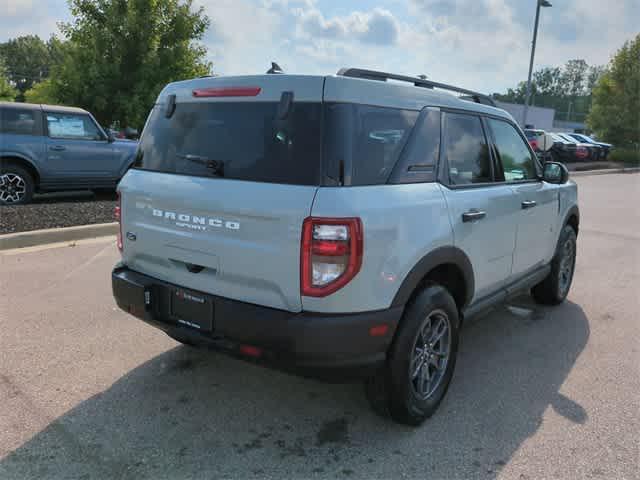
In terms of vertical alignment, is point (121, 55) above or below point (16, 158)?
above

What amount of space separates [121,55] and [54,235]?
28.3 ft

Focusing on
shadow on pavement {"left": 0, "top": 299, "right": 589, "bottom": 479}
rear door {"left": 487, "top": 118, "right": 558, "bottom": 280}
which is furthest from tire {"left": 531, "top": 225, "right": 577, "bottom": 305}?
shadow on pavement {"left": 0, "top": 299, "right": 589, "bottom": 479}

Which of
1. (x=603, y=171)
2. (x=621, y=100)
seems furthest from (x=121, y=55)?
(x=621, y=100)

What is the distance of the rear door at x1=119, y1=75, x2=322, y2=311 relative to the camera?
8.34ft

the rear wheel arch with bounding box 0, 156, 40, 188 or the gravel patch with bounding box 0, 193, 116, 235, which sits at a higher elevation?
the rear wheel arch with bounding box 0, 156, 40, 188

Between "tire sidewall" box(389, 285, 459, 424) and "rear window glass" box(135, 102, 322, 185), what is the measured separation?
918mm

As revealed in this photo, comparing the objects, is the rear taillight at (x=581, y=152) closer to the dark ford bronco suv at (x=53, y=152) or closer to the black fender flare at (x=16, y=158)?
the dark ford bronco suv at (x=53, y=152)

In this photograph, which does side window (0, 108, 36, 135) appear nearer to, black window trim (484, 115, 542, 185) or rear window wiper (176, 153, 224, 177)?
rear window wiper (176, 153, 224, 177)

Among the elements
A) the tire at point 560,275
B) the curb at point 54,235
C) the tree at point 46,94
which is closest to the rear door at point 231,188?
the tire at point 560,275

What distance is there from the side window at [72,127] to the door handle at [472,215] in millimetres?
8338

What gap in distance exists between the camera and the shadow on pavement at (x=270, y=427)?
2627 mm

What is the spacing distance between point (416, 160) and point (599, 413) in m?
1.91

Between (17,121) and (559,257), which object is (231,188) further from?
(17,121)

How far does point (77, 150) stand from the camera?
9.52 meters
